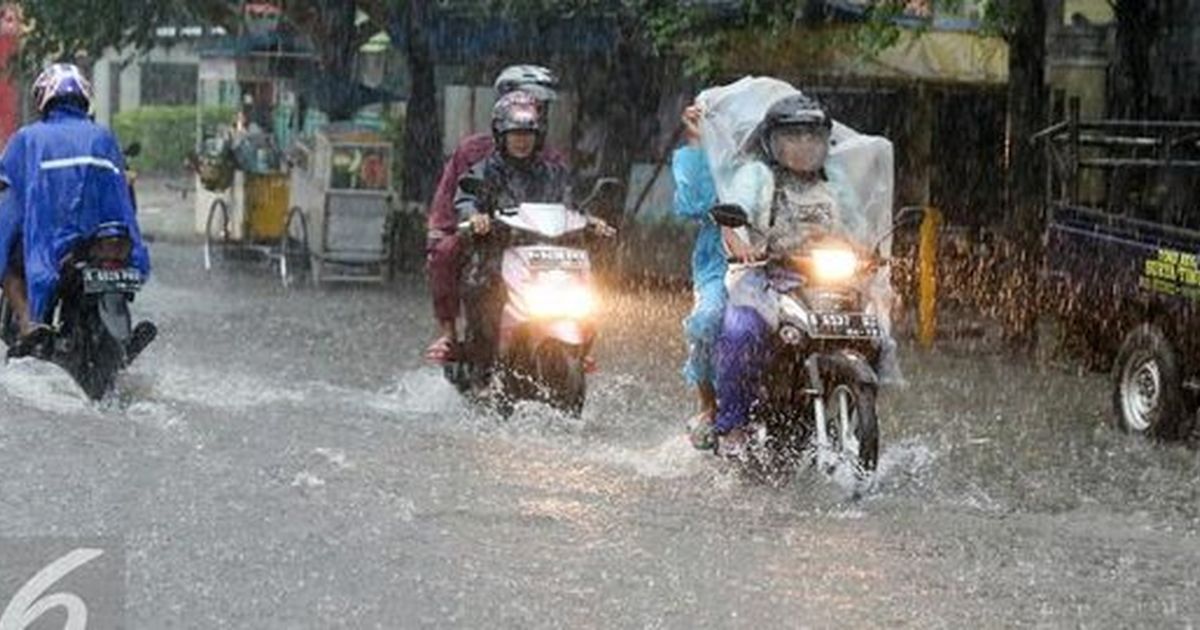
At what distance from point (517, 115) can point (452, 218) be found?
70 cm

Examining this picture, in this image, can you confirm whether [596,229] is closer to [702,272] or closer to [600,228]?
[600,228]

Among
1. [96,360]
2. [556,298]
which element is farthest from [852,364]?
[96,360]

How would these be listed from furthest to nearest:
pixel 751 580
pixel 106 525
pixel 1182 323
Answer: pixel 1182 323 → pixel 106 525 → pixel 751 580

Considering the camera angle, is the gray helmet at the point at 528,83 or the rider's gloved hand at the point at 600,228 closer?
the rider's gloved hand at the point at 600,228

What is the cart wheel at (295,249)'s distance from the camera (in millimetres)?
23531

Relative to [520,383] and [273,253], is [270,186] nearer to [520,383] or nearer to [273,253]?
[273,253]

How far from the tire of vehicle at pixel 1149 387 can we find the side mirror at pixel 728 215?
3.45 m

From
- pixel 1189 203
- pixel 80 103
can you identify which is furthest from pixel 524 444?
pixel 1189 203

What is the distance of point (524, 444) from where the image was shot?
37.0 ft

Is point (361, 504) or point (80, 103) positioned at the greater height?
point (80, 103)

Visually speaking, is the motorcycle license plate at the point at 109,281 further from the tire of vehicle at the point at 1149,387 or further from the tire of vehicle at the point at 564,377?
the tire of vehicle at the point at 1149,387

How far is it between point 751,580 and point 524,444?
3.51 m

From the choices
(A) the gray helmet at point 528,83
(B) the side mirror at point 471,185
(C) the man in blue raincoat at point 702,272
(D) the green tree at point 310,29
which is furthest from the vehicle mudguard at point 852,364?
(D) the green tree at point 310,29

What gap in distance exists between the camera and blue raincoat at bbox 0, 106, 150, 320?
39.6ft
